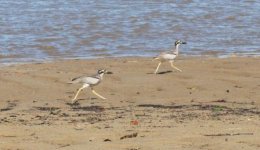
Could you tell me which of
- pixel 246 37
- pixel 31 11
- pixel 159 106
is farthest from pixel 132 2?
pixel 159 106

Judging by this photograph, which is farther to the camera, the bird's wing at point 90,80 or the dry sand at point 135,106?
the bird's wing at point 90,80

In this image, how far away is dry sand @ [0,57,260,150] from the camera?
775 centimetres

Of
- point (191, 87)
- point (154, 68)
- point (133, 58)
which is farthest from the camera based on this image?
point (133, 58)

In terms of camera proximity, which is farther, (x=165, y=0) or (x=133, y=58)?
(x=165, y=0)

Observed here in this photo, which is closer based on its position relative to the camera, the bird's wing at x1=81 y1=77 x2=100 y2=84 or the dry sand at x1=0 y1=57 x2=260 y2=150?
the dry sand at x1=0 y1=57 x2=260 y2=150

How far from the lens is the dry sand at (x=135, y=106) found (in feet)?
25.4

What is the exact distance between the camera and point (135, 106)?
11195 millimetres

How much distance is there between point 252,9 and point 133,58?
9370 millimetres

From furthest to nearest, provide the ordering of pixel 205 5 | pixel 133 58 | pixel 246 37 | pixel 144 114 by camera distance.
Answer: pixel 205 5, pixel 246 37, pixel 133 58, pixel 144 114

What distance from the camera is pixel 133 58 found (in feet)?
56.2

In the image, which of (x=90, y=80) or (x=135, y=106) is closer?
(x=135, y=106)

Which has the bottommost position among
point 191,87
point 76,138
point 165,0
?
point 165,0

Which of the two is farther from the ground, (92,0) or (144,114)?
(144,114)

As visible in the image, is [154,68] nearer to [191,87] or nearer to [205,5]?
[191,87]
